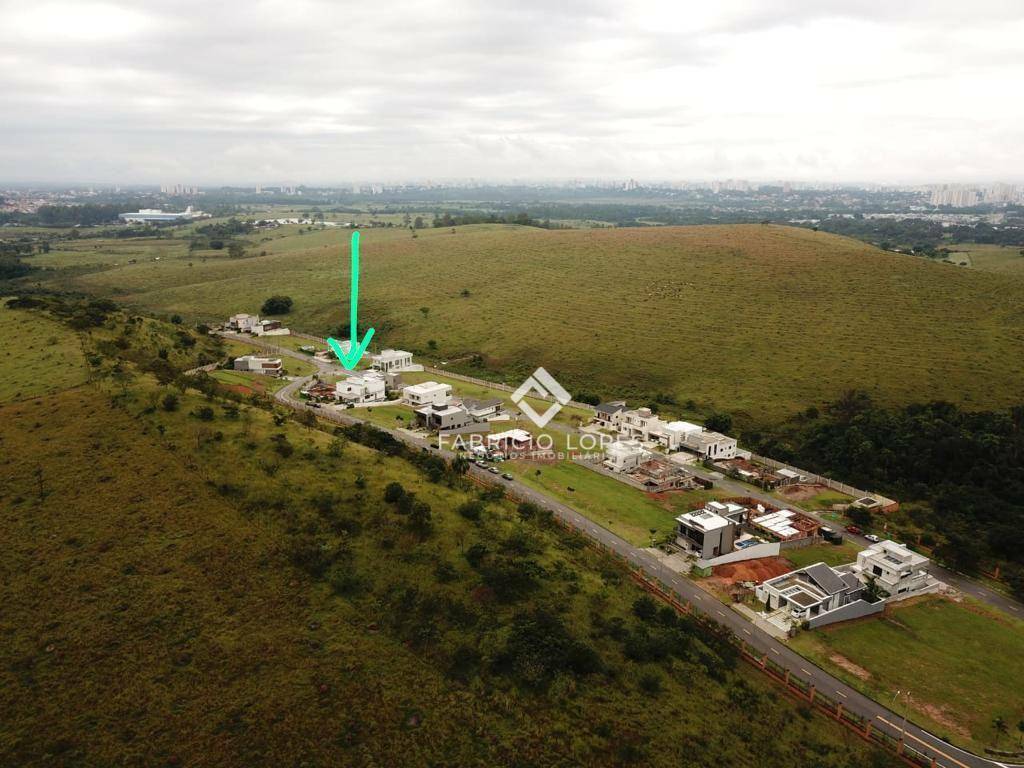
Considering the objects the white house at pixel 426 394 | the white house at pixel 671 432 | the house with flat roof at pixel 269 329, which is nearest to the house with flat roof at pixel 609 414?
the white house at pixel 671 432

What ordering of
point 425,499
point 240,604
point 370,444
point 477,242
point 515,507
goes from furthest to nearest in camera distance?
point 477,242, point 370,444, point 515,507, point 425,499, point 240,604

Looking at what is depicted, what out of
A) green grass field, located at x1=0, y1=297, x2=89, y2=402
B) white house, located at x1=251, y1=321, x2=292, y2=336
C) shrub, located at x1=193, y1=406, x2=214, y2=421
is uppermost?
green grass field, located at x1=0, y1=297, x2=89, y2=402

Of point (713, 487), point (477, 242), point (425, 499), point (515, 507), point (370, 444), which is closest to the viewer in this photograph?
point (425, 499)

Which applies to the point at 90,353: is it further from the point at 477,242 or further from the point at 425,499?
the point at 477,242

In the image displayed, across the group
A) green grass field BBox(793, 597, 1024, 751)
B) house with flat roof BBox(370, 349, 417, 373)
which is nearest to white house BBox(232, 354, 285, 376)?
house with flat roof BBox(370, 349, 417, 373)

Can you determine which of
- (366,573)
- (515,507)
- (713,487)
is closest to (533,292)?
(713,487)

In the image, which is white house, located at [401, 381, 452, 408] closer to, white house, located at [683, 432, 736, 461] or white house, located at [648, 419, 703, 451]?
white house, located at [648, 419, 703, 451]

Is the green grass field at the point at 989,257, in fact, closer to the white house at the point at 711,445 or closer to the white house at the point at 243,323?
the white house at the point at 711,445
